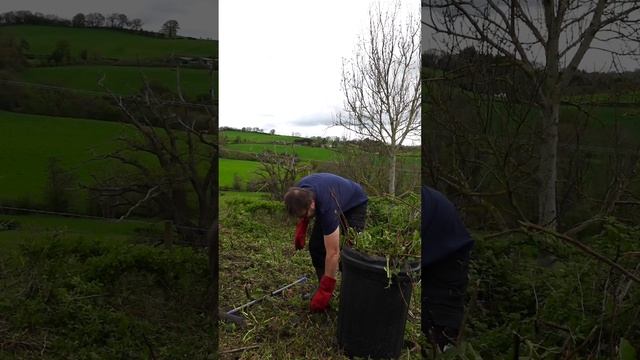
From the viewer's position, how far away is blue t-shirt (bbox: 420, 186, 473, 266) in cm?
279

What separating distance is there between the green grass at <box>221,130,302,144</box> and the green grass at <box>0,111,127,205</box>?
59cm

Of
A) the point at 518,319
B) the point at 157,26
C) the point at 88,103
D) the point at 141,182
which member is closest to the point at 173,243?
the point at 141,182

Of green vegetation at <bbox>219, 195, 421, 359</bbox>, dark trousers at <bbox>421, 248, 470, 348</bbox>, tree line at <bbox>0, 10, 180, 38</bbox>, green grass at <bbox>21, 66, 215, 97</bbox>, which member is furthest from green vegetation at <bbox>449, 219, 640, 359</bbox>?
tree line at <bbox>0, 10, 180, 38</bbox>

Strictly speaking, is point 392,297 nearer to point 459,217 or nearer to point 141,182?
point 459,217

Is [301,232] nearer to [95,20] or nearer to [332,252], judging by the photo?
[332,252]

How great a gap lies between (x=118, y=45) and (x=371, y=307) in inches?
80.1

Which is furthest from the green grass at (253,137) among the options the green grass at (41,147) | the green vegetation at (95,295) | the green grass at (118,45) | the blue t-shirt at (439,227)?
the blue t-shirt at (439,227)

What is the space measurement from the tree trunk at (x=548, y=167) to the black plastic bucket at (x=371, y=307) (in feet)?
2.68

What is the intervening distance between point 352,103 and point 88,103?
1.50 metres

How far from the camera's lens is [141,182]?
3506 mm

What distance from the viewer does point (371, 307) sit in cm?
350

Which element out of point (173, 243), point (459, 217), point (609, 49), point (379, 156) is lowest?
point (173, 243)

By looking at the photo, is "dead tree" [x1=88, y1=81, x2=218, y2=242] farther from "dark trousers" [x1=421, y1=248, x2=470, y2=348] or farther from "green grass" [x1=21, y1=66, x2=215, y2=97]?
"dark trousers" [x1=421, y1=248, x2=470, y2=348]

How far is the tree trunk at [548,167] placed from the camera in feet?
8.93
